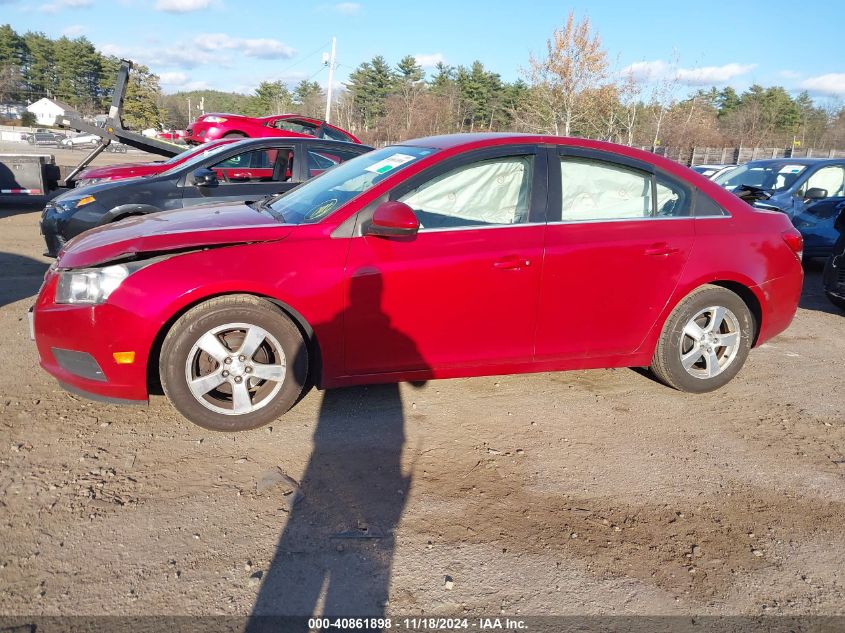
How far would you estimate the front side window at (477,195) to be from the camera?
12.4 ft

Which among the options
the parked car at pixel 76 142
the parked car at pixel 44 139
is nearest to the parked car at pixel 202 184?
the parked car at pixel 76 142

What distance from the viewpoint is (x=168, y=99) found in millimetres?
105750

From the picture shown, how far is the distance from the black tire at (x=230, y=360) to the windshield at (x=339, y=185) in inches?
25.9

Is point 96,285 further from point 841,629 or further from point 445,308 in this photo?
point 841,629

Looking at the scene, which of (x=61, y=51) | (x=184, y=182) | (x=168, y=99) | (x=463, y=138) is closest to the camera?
(x=463, y=138)

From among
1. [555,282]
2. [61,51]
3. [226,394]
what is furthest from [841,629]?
[61,51]

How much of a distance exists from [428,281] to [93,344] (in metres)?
1.84

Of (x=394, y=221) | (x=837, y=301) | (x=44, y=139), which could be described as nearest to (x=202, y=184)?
(x=394, y=221)

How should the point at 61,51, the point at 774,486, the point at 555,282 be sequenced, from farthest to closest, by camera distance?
the point at 61,51 < the point at 555,282 < the point at 774,486

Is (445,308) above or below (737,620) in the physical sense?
above

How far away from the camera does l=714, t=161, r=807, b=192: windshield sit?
9.42 metres

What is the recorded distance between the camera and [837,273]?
21.5 feet

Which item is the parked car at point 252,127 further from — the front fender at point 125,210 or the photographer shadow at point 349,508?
the photographer shadow at point 349,508

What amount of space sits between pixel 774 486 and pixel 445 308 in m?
1.98
